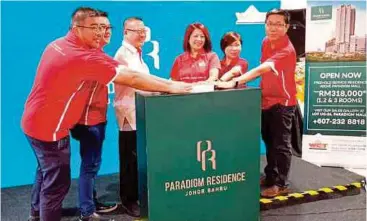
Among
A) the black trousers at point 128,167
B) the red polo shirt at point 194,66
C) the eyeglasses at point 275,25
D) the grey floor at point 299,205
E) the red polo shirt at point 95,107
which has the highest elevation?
the eyeglasses at point 275,25

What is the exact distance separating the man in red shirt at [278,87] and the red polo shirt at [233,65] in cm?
7

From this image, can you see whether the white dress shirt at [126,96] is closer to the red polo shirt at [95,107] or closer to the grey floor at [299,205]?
the red polo shirt at [95,107]

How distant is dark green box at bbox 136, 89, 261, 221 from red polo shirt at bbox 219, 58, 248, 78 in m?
0.77

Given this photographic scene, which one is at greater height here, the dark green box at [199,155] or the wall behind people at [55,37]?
the wall behind people at [55,37]

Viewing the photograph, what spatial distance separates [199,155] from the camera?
2.67 meters

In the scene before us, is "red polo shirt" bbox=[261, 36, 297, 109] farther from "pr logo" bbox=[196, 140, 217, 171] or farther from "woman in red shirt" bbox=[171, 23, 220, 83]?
"pr logo" bbox=[196, 140, 217, 171]

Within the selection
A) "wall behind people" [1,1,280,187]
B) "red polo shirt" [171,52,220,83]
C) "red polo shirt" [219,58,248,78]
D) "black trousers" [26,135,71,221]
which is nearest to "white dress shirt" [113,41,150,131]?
"wall behind people" [1,1,280,187]

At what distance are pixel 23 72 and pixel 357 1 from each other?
9.90ft

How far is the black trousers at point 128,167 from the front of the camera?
3162 mm

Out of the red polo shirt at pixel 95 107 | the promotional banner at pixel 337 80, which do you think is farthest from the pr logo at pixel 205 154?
the promotional banner at pixel 337 80

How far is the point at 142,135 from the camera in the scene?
2.61m

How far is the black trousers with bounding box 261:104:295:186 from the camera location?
3.43 meters

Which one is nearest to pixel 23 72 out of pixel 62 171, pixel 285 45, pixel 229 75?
pixel 62 171

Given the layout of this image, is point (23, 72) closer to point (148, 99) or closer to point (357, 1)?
point (148, 99)
